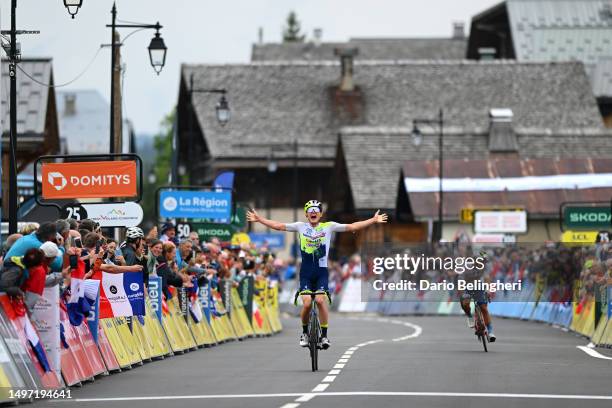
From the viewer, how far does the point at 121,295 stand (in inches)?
890

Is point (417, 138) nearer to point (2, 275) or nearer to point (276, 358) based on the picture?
point (276, 358)

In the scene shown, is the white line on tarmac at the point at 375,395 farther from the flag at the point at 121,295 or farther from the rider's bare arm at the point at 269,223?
the rider's bare arm at the point at 269,223

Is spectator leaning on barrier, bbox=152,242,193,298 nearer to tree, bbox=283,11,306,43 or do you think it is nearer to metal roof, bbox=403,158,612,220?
metal roof, bbox=403,158,612,220

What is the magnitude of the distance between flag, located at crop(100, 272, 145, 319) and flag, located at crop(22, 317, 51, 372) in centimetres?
368

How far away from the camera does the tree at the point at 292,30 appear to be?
554 feet

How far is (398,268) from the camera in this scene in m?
33.6

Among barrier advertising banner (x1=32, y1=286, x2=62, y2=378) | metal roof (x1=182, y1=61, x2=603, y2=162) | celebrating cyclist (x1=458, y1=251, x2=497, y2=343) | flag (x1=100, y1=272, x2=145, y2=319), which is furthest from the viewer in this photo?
metal roof (x1=182, y1=61, x2=603, y2=162)

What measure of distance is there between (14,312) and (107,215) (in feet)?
32.5

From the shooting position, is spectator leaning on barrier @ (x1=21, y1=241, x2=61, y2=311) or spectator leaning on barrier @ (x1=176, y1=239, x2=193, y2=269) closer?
spectator leaning on barrier @ (x1=21, y1=241, x2=61, y2=311)

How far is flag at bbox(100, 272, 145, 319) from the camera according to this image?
2202 centimetres

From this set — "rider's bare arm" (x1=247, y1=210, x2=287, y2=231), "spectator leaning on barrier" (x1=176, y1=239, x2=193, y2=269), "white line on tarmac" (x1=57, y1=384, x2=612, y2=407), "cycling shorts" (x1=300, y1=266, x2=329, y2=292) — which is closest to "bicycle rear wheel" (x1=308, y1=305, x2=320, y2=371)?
"cycling shorts" (x1=300, y1=266, x2=329, y2=292)

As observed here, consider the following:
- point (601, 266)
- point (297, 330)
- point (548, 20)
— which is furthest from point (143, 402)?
point (548, 20)

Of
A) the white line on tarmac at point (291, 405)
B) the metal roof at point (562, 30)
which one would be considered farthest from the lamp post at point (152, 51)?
the metal roof at point (562, 30)

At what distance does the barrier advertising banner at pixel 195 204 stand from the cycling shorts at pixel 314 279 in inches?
540
